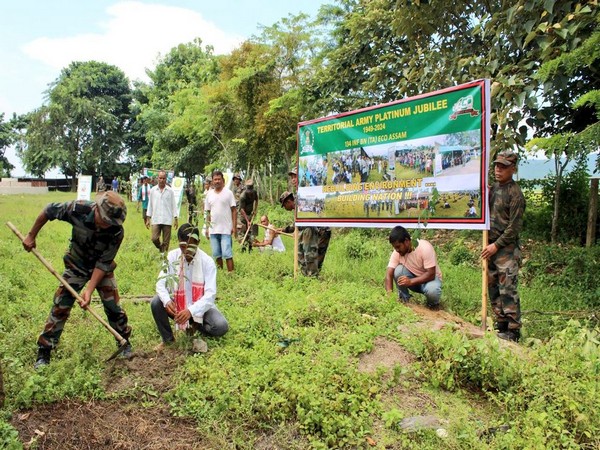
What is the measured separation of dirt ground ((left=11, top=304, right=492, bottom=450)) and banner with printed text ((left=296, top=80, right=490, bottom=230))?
1794 mm

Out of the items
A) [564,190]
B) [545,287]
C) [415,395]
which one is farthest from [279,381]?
[564,190]

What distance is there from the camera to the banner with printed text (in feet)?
15.6

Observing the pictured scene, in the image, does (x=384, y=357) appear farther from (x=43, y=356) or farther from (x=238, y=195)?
(x=238, y=195)

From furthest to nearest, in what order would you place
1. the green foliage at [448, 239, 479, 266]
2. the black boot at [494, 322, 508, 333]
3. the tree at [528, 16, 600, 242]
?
Answer: 1. the green foliage at [448, 239, 479, 266]
2. the black boot at [494, 322, 508, 333]
3. the tree at [528, 16, 600, 242]

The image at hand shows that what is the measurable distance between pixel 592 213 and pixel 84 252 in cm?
763

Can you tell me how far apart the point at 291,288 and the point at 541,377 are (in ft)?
11.3

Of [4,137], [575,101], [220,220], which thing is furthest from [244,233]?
[4,137]

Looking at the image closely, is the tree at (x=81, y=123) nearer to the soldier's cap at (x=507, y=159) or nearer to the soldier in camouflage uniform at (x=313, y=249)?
the soldier in camouflage uniform at (x=313, y=249)

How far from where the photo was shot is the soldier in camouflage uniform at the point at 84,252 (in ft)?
12.8

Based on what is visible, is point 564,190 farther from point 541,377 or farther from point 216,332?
point 216,332

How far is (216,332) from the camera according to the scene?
4297 millimetres

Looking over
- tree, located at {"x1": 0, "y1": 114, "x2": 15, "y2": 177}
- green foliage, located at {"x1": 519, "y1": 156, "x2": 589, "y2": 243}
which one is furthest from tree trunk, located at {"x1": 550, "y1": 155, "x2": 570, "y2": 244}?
tree, located at {"x1": 0, "y1": 114, "x2": 15, "y2": 177}

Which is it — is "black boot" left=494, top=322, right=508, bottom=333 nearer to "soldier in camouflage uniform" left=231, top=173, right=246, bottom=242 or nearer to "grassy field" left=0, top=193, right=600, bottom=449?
"grassy field" left=0, top=193, right=600, bottom=449

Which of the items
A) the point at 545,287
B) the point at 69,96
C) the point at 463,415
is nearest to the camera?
the point at 463,415
